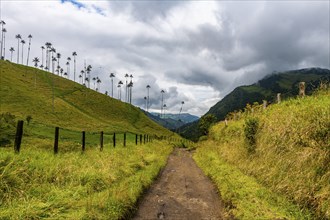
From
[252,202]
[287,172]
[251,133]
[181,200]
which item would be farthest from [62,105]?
[252,202]

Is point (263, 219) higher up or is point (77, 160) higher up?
point (77, 160)

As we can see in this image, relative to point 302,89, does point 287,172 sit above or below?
below

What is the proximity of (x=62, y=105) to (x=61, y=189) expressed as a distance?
298 ft

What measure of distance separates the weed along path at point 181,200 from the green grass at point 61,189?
1.90 ft

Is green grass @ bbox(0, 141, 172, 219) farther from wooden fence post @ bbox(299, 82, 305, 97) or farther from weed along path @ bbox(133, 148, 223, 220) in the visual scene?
wooden fence post @ bbox(299, 82, 305, 97)

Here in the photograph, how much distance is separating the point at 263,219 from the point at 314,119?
4605 mm

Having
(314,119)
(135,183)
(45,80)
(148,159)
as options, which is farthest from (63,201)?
(45,80)

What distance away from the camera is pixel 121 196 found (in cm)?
1018

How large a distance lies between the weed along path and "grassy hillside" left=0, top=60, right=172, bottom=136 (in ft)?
169

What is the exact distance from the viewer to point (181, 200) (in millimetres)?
12180

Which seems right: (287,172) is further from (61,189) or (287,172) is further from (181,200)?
(61,189)

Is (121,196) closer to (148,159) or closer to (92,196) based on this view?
(92,196)

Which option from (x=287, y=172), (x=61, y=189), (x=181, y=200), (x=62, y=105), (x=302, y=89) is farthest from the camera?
(x=62, y=105)

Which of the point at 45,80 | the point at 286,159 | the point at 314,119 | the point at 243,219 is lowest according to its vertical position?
the point at 243,219
